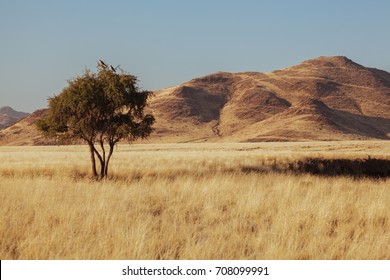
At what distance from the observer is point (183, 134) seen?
14362cm

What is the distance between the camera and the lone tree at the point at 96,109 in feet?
73.8

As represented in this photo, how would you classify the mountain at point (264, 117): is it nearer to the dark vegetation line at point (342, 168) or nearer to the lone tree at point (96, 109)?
the dark vegetation line at point (342, 168)

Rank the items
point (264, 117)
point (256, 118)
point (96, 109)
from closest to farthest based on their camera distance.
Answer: point (96, 109), point (256, 118), point (264, 117)

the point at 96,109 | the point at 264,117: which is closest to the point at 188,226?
the point at 96,109

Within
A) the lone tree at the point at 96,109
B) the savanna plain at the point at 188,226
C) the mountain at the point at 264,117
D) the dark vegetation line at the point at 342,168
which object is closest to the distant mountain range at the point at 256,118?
the mountain at the point at 264,117

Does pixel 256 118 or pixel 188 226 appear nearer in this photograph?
pixel 188 226

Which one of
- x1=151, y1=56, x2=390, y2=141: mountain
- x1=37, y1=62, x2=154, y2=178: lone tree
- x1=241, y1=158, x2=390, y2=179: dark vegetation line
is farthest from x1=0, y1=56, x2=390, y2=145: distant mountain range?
x1=37, y1=62, x2=154, y2=178: lone tree

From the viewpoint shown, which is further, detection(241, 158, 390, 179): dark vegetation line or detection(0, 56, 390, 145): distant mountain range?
detection(0, 56, 390, 145): distant mountain range

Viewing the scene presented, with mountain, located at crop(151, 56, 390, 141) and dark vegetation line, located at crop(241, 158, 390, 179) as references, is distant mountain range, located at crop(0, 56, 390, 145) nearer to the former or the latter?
mountain, located at crop(151, 56, 390, 141)

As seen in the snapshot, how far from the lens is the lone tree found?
73.8ft

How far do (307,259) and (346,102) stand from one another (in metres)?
203

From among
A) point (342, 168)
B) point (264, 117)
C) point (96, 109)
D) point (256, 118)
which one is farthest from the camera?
point (264, 117)

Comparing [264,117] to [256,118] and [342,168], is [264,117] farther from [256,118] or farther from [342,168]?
[342,168]

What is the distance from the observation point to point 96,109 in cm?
2295
